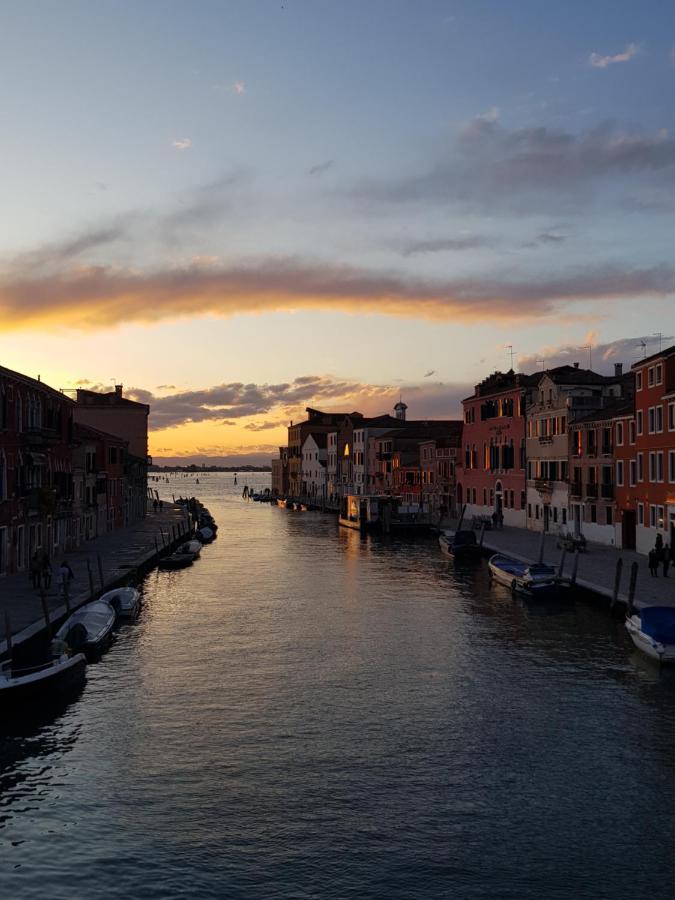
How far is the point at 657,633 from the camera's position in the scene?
29.5 metres

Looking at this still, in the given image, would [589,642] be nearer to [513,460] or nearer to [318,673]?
[318,673]

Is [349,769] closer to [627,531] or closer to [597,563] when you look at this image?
[597,563]

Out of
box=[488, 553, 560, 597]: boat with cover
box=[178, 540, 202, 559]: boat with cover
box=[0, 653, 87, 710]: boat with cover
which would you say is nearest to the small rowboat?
box=[178, 540, 202, 559]: boat with cover

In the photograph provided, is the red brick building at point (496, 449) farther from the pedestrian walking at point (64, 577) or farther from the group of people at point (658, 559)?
the pedestrian walking at point (64, 577)

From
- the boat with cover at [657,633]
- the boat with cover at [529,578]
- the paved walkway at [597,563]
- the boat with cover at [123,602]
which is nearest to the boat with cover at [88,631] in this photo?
the boat with cover at [123,602]

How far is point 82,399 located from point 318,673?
249 feet

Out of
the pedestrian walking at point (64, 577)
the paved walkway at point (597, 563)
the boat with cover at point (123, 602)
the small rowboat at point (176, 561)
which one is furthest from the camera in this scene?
the small rowboat at point (176, 561)

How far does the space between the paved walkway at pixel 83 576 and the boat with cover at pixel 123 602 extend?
107 centimetres

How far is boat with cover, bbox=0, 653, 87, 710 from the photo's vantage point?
23516 mm

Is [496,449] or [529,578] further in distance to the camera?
[496,449]

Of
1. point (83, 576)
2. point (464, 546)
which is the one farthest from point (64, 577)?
point (464, 546)

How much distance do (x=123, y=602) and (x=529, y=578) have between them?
793 inches

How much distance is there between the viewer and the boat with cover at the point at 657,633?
29109 mm

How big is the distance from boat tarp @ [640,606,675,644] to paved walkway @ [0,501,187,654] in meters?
20.9
